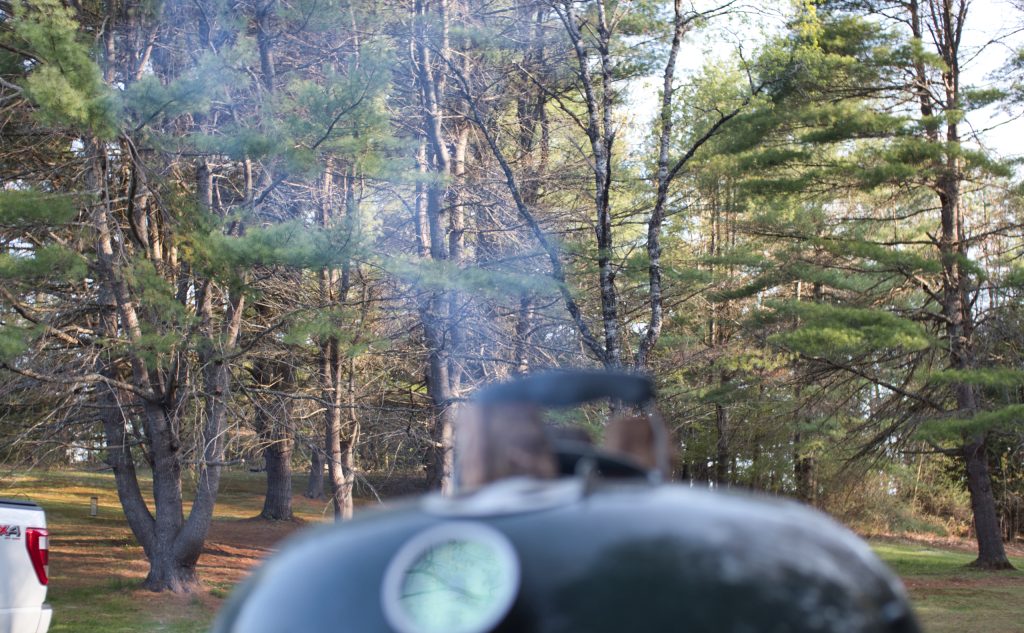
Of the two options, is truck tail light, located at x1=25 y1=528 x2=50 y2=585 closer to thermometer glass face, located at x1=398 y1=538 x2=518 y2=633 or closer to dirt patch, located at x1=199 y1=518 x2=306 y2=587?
thermometer glass face, located at x1=398 y1=538 x2=518 y2=633

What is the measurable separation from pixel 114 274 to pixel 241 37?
3400mm

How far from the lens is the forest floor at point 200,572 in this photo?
1363 cm

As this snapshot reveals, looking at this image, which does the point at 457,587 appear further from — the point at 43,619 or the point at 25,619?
the point at 43,619

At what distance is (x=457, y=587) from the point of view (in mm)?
1871

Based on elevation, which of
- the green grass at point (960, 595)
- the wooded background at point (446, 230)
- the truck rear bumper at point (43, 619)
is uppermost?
the wooded background at point (446, 230)

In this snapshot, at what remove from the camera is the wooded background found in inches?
493

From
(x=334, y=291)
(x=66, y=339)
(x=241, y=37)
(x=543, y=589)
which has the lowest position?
(x=543, y=589)

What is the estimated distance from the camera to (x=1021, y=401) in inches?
797

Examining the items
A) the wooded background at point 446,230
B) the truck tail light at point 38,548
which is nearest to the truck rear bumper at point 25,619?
the truck tail light at point 38,548

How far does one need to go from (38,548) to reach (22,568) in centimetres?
17

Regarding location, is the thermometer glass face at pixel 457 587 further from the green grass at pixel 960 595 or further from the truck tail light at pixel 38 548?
the green grass at pixel 960 595

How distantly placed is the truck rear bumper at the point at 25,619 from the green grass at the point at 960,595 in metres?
10.6

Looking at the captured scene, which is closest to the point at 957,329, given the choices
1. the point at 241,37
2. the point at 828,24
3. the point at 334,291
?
the point at 828,24

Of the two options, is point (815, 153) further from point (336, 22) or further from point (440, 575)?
point (440, 575)
